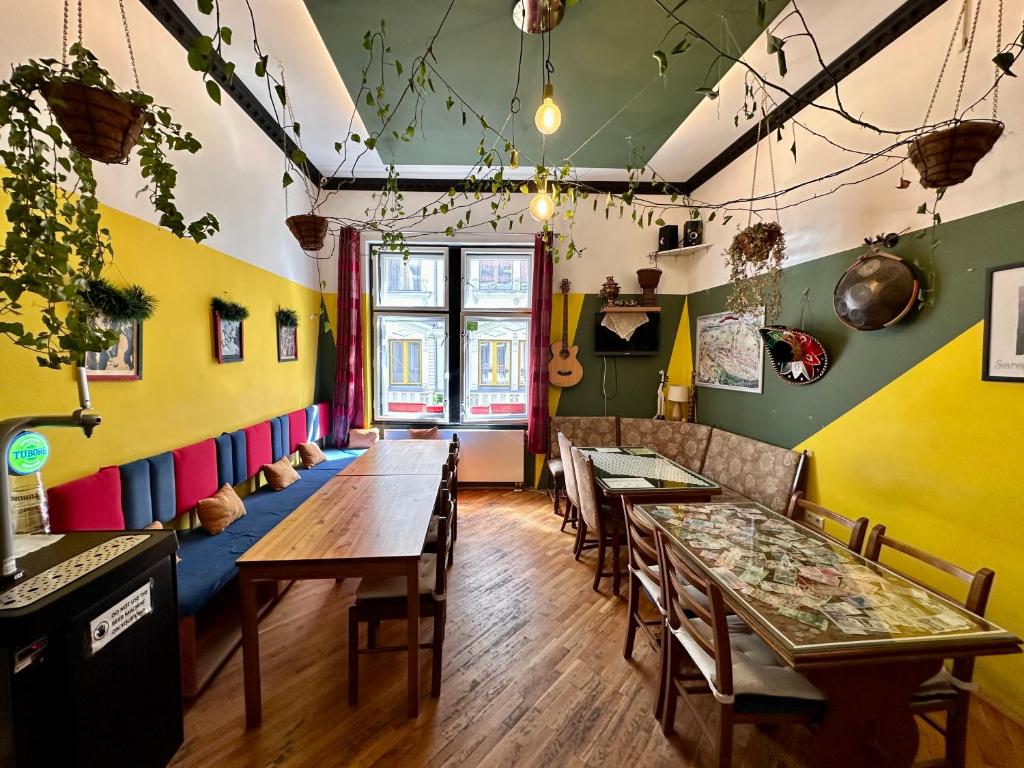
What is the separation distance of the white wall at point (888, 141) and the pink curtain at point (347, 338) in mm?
3314

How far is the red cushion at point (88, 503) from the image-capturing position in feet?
5.40

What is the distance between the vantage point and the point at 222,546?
7.27 ft

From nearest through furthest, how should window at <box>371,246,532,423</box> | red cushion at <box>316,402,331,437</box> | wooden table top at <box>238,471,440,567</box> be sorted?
wooden table top at <box>238,471,440,567</box> < red cushion at <box>316,402,331,437</box> < window at <box>371,246,532,423</box>

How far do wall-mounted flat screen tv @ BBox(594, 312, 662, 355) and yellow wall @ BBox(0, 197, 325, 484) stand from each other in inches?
123

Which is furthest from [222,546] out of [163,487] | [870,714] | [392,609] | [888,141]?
[888,141]

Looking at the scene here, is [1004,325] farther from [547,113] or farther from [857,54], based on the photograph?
[547,113]

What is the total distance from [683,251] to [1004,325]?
2661 mm

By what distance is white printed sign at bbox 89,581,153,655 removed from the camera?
81cm

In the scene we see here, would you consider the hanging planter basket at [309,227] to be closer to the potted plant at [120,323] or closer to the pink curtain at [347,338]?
the potted plant at [120,323]

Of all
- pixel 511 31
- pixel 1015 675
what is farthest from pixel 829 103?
pixel 1015 675

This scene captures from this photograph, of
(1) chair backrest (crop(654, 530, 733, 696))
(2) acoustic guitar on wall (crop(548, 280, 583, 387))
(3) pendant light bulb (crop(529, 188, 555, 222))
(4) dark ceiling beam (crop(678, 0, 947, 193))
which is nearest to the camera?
(1) chair backrest (crop(654, 530, 733, 696))

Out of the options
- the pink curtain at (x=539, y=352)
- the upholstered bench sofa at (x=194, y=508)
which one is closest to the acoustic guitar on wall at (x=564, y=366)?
the pink curtain at (x=539, y=352)

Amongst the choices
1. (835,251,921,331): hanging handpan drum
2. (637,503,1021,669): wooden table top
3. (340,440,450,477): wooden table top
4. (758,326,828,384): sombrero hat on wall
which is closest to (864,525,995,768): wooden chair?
(637,503,1021,669): wooden table top

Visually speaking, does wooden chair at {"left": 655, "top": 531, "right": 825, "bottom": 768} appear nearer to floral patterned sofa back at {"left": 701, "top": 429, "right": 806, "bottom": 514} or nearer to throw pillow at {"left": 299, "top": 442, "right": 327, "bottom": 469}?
floral patterned sofa back at {"left": 701, "top": 429, "right": 806, "bottom": 514}
